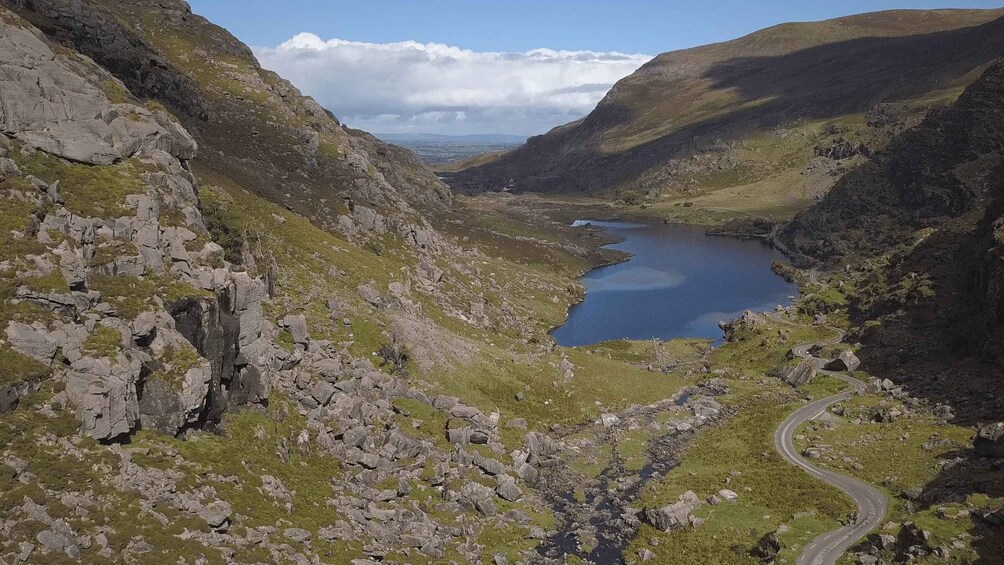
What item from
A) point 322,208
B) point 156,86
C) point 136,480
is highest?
point 156,86

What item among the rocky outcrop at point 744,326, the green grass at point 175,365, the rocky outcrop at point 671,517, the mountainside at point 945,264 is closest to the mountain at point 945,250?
the mountainside at point 945,264

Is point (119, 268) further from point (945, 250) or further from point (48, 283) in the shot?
point (945, 250)

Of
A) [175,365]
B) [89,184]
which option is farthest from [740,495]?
[89,184]

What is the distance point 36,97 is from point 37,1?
5560cm

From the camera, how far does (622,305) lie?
163500 millimetres

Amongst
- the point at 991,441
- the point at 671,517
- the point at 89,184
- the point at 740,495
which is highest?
the point at 89,184

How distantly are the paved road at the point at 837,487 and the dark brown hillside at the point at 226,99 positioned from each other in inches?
2747

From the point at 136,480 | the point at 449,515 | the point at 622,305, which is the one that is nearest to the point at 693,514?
the point at 449,515

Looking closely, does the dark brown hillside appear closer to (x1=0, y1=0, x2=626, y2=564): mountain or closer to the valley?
→ the valley

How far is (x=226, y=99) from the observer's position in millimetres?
117500

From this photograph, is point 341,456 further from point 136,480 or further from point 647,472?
point 647,472

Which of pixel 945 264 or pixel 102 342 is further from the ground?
pixel 102 342

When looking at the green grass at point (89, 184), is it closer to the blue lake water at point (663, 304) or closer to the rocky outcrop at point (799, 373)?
the rocky outcrop at point (799, 373)

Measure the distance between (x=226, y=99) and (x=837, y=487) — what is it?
4372 inches
